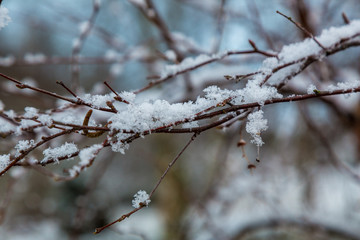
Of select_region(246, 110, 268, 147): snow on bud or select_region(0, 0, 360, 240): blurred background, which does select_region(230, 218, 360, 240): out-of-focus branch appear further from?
select_region(246, 110, 268, 147): snow on bud

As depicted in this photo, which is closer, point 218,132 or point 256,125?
point 256,125

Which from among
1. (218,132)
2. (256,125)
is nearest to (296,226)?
(218,132)

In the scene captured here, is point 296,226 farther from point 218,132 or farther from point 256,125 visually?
point 256,125

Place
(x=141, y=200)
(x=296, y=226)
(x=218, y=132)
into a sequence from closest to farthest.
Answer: (x=141, y=200) < (x=296, y=226) < (x=218, y=132)

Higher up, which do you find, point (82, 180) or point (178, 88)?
point (82, 180)

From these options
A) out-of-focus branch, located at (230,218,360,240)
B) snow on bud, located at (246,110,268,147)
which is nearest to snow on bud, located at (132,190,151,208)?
snow on bud, located at (246,110,268,147)

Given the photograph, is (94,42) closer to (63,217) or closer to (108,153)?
(108,153)

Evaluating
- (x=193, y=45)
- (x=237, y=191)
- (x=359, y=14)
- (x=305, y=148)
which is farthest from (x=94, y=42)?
(x=305, y=148)

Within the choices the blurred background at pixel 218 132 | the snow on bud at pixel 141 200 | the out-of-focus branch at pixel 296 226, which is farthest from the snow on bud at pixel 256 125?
the out-of-focus branch at pixel 296 226
